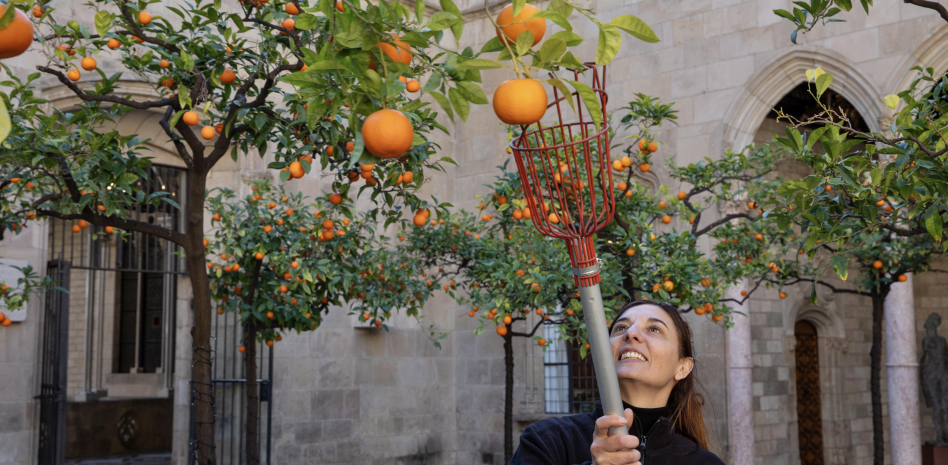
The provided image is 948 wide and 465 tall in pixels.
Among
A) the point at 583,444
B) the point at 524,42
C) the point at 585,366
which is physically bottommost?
the point at 585,366

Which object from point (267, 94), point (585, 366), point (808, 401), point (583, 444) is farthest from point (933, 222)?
point (808, 401)

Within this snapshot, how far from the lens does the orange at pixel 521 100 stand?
1.11 meters

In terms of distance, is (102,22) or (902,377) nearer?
(102,22)

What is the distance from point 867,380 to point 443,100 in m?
11.9

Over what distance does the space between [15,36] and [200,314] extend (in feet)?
8.45

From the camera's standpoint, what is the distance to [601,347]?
111 centimetres

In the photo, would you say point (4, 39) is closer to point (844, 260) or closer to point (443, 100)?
point (443, 100)

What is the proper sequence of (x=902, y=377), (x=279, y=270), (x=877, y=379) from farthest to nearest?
1. (x=902, y=377)
2. (x=877, y=379)
3. (x=279, y=270)

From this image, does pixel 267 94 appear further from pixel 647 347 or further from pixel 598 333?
pixel 598 333

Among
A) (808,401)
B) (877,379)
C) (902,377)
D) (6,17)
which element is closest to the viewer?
(6,17)

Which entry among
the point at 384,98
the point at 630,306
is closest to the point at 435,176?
the point at 630,306

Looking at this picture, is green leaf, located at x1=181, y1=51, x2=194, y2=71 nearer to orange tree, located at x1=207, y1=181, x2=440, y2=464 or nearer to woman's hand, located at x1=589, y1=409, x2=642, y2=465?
orange tree, located at x1=207, y1=181, x2=440, y2=464

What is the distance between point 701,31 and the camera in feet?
27.8

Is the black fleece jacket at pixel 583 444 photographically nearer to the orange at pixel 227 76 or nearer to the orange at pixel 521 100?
the orange at pixel 521 100
